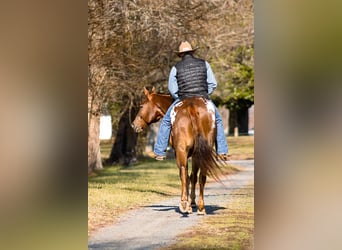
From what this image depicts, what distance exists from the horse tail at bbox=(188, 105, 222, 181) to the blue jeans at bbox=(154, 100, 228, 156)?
0.12m

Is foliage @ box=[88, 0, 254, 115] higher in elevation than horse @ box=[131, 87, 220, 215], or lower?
higher

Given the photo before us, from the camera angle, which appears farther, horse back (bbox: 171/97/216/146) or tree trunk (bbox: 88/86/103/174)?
tree trunk (bbox: 88/86/103/174)

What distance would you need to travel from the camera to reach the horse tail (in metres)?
6.68

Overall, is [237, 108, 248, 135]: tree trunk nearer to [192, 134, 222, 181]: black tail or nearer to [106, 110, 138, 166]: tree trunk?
[192, 134, 222, 181]: black tail

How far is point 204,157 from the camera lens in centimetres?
670

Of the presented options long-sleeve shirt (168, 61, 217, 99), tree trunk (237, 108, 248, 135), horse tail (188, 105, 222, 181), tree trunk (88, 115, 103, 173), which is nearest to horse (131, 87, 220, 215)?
horse tail (188, 105, 222, 181)

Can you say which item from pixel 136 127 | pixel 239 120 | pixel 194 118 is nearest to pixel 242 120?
pixel 239 120

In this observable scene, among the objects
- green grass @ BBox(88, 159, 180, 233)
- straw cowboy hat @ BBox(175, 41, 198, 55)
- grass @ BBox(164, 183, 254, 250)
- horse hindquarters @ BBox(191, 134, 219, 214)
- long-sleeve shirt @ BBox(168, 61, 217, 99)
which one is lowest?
grass @ BBox(164, 183, 254, 250)

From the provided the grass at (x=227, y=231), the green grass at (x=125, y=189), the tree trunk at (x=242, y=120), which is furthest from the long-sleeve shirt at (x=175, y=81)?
the grass at (x=227, y=231)
